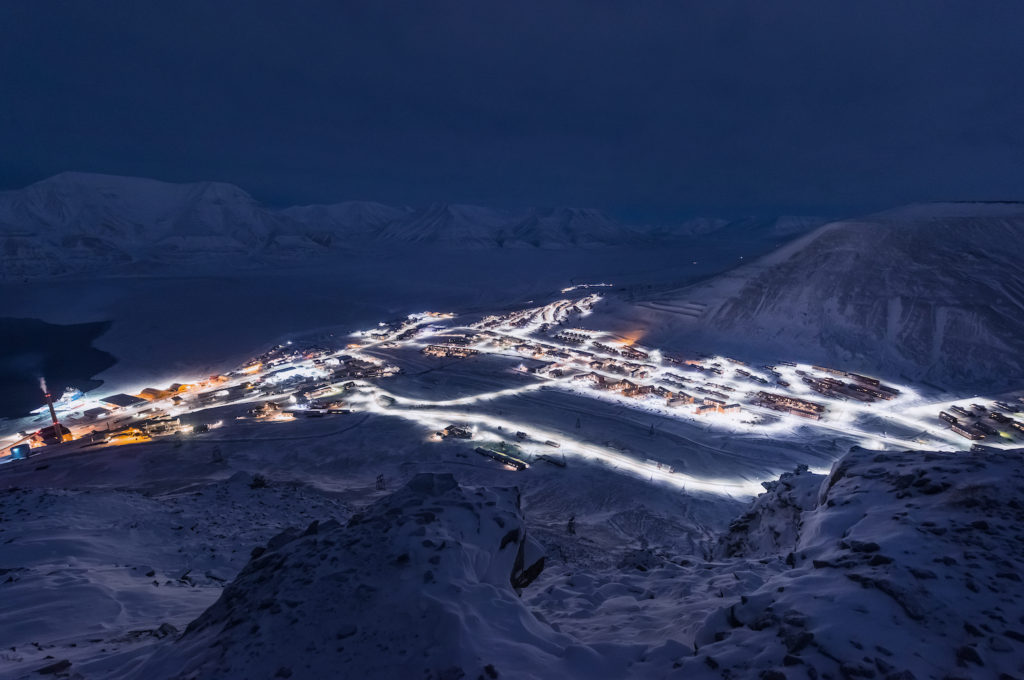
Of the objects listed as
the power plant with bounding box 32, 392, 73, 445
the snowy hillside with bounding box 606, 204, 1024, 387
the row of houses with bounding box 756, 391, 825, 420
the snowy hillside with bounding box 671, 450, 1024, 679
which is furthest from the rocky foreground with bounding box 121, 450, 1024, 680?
the snowy hillside with bounding box 606, 204, 1024, 387

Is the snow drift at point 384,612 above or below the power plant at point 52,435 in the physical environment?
above

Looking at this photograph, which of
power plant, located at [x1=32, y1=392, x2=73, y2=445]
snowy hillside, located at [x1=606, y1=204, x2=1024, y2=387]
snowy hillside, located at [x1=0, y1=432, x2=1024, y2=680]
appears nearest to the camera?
snowy hillside, located at [x1=0, y1=432, x2=1024, y2=680]

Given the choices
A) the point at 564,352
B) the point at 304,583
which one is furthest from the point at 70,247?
the point at 304,583

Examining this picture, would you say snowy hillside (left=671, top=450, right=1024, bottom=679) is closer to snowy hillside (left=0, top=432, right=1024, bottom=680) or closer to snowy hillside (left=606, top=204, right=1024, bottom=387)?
snowy hillside (left=0, top=432, right=1024, bottom=680)

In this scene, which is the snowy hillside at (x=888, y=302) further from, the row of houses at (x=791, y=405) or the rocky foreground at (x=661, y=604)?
the rocky foreground at (x=661, y=604)

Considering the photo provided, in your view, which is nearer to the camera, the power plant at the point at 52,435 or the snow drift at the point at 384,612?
the snow drift at the point at 384,612

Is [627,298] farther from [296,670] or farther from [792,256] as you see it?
[296,670]

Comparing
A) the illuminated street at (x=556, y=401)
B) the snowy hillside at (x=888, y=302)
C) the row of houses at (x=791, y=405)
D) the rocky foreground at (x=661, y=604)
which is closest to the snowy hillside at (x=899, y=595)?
the rocky foreground at (x=661, y=604)
